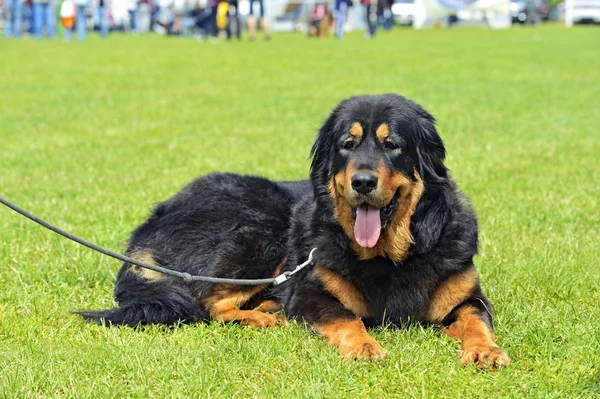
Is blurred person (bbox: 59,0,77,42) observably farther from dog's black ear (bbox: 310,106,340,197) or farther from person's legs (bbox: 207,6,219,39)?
dog's black ear (bbox: 310,106,340,197)

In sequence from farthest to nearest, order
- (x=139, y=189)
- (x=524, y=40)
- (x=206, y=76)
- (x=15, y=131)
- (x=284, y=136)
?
(x=524, y=40), (x=206, y=76), (x=15, y=131), (x=284, y=136), (x=139, y=189)

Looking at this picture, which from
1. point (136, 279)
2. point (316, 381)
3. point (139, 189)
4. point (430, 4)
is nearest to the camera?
point (316, 381)

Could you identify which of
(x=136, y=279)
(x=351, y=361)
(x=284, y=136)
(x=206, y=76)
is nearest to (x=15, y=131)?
(x=284, y=136)

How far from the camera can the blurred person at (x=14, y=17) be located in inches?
1624

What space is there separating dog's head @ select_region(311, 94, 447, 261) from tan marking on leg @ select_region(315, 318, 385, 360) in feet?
1.56

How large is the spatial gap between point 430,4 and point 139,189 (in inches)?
1593

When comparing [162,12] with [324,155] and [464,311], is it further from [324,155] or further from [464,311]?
[464,311]

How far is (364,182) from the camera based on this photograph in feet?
14.6

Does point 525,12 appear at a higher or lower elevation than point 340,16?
lower

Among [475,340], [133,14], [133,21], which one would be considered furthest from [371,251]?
[133,21]

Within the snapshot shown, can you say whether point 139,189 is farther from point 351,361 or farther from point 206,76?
point 206,76

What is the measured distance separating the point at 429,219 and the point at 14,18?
41.4 m

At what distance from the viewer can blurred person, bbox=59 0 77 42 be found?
3872 centimetres

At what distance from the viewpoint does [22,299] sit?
5488 millimetres
